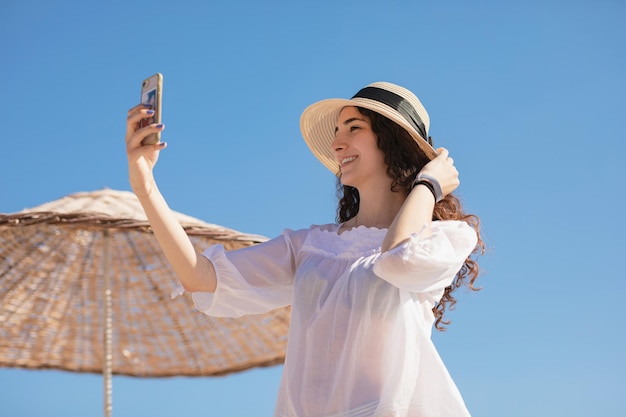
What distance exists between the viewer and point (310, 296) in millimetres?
2090

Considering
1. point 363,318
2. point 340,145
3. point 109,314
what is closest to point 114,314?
point 109,314

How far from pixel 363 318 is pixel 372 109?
0.63 metres

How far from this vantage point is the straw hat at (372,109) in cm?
226

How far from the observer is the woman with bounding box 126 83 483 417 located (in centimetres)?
188

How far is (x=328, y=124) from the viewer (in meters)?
2.55

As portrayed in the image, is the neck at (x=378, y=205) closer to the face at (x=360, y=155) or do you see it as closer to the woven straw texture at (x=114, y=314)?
A: the face at (x=360, y=155)

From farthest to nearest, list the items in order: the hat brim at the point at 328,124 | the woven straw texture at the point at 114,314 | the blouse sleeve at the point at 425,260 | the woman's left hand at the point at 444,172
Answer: the woven straw texture at the point at 114,314 < the hat brim at the point at 328,124 < the woman's left hand at the point at 444,172 < the blouse sleeve at the point at 425,260

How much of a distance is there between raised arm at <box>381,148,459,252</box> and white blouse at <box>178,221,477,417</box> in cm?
4

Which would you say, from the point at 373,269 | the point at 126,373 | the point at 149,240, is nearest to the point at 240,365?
the point at 126,373

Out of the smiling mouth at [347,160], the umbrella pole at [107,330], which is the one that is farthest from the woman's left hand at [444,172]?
the umbrella pole at [107,330]

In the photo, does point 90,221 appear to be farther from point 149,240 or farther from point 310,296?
point 310,296

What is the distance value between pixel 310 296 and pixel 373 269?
0.78ft

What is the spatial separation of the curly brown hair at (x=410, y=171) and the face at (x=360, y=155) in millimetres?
17

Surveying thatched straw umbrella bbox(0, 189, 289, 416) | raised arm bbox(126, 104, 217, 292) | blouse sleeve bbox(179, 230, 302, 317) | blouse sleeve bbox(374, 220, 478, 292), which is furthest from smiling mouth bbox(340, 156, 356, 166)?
thatched straw umbrella bbox(0, 189, 289, 416)
